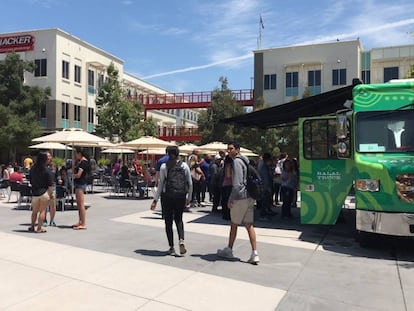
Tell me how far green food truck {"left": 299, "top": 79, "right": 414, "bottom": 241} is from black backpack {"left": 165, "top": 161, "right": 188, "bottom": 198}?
2.95 metres

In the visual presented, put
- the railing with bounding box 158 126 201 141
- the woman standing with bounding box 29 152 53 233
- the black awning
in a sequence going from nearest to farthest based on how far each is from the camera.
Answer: the woman standing with bounding box 29 152 53 233 → the black awning → the railing with bounding box 158 126 201 141

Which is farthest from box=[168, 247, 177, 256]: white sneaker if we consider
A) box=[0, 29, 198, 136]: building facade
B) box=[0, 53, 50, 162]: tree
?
box=[0, 29, 198, 136]: building facade

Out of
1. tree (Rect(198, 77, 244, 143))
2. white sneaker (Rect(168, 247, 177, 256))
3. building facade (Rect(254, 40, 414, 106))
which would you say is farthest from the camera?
building facade (Rect(254, 40, 414, 106))

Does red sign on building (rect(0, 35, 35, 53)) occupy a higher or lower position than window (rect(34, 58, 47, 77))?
higher

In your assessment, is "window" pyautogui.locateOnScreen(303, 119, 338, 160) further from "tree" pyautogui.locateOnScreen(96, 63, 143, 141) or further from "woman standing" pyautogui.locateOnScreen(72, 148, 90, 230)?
"tree" pyautogui.locateOnScreen(96, 63, 143, 141)

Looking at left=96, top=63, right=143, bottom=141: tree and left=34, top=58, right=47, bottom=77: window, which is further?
left=34, top=58, right=47, bottom=77: window

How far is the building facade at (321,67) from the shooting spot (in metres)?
40.4

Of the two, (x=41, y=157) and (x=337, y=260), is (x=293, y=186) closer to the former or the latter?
(x=337, y=260)

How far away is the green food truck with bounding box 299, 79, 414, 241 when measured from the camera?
7.47 metres

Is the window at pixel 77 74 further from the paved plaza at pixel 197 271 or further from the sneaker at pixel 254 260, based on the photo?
the sneaker at pixel 254 260

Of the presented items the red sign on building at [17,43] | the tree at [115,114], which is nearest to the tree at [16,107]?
the tree at [115,114]

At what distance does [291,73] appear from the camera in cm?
4203

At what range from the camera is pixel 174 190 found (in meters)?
7.26

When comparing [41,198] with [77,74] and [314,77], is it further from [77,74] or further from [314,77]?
[77,74]
